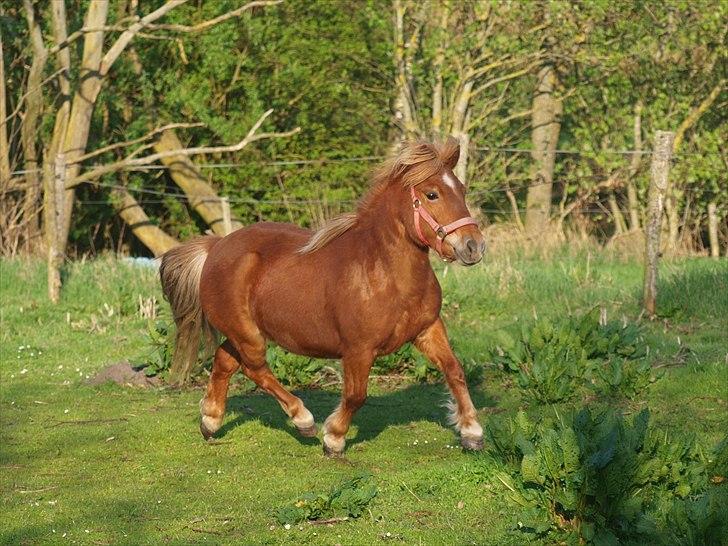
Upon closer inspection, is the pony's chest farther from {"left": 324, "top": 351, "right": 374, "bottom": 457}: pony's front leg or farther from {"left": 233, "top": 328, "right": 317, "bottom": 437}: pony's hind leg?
{"left": 233, "top": 328, "right": 317, "bottom": 437}: pony's hind leg

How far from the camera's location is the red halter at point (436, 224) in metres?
6.86

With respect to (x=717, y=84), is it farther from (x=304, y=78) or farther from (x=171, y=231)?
(x=171, y=231)

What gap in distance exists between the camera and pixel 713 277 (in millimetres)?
12844

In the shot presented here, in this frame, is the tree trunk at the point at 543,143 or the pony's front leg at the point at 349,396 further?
the tree trunk at the point at 543,143

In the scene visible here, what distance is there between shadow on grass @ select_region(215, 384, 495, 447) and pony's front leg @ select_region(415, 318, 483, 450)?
3.39ft

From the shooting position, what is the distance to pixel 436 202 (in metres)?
7.01

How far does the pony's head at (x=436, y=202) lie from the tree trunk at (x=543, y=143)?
13.9 m

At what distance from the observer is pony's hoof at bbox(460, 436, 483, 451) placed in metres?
7.30

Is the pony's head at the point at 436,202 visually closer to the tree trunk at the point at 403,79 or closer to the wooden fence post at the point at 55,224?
the wooden fence post at the point at 55,224

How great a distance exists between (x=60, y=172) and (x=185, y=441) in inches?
281

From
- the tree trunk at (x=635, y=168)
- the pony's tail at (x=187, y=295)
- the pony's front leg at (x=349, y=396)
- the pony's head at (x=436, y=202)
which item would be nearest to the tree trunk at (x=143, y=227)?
the tree trunk at (x=635, y=168)

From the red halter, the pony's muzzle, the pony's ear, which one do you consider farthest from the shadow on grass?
the pony's ear

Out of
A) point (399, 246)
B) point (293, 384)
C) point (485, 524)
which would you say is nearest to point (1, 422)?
point (293, 384)

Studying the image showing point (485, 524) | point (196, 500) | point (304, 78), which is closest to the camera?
point (485, 524)
